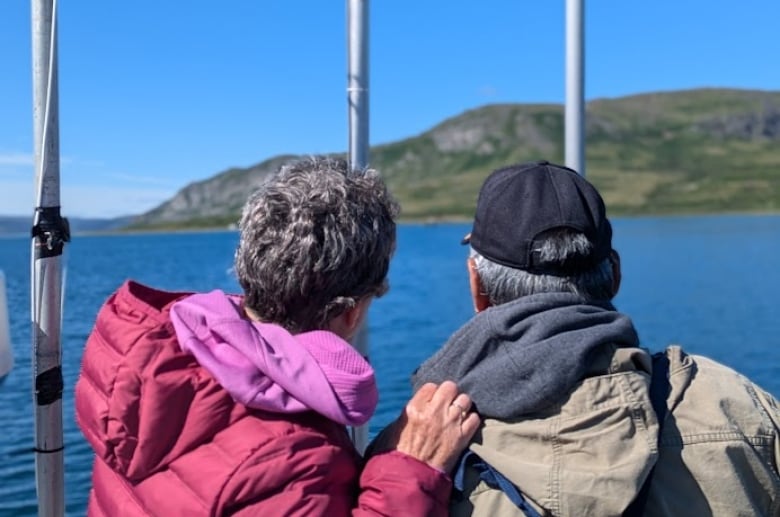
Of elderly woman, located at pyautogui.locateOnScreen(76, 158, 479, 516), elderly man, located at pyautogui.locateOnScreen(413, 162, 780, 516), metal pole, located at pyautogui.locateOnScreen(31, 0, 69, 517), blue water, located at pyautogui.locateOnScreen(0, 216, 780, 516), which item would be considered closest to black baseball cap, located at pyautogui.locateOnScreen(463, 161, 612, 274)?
elderly man, located at pyautogui.locateOnScreen(413, 162, 780, 516)

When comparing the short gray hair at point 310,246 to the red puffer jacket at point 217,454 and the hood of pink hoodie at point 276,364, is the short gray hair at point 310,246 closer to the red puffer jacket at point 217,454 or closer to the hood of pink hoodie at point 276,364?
the hood of pink hoodie at point 276,364

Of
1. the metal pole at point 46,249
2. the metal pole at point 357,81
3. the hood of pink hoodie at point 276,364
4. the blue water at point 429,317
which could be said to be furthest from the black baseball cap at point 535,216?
the metal pole at point 46,249

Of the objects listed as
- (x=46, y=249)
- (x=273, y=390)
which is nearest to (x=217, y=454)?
(x=273, y=390)

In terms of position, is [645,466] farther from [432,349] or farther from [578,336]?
[432,349]

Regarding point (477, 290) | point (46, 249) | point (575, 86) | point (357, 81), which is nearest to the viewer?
point (477, 290)

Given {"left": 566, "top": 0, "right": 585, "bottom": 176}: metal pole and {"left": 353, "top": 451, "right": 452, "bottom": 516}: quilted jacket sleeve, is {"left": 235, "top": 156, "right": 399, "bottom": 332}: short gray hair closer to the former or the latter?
{"left": 353, "top": 451, "right": 452, "bottom": 516}: quilted jacket sleeve

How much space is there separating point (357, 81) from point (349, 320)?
126cm

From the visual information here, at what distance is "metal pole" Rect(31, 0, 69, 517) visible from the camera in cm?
277

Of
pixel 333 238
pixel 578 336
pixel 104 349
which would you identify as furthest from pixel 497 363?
pixel 104 349

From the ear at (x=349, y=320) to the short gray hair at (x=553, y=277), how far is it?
0.98 ft

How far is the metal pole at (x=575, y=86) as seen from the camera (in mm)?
3234

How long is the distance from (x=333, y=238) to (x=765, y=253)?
207ft

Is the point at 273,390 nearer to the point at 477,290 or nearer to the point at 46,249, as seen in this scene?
the point at 477,290

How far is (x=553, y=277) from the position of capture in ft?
6.72
